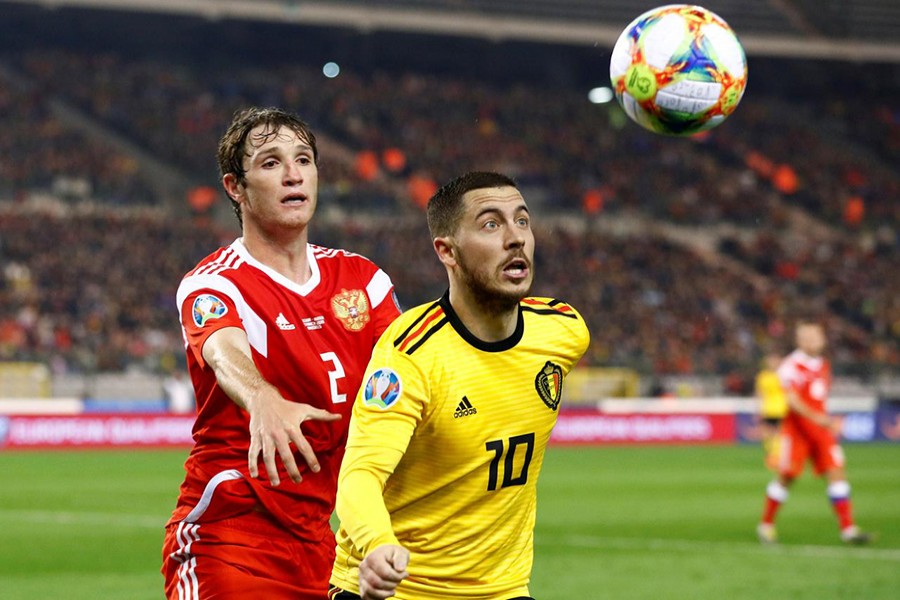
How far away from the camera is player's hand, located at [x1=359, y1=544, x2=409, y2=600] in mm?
3625

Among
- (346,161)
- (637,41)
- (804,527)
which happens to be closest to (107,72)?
(346,161)

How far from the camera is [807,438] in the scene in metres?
13.6

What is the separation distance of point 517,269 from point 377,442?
689mm

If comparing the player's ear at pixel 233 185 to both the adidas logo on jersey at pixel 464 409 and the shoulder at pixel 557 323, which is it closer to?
Result: the shoulder at pixel 557 323

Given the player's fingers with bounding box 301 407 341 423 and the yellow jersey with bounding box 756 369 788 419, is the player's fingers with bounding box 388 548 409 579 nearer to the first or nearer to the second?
the player's fingers with bounding box 301 407 341 423

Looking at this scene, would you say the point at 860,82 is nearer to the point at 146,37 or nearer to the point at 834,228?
the point at 834,228

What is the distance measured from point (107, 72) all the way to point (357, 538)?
39.1 metres

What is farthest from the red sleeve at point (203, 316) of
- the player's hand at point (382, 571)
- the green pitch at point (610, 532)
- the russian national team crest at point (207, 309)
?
the green pitch at point (610, 532)

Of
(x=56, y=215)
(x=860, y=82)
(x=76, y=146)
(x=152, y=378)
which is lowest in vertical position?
(x=152, y=378)

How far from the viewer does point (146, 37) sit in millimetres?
43375

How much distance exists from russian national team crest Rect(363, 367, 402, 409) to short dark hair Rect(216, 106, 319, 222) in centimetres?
111

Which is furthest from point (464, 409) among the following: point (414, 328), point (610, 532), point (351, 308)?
point (610, 532)

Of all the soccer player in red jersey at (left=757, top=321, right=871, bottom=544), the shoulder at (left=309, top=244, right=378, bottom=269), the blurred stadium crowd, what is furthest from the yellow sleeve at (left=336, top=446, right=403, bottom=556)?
the blurred stadium crowd

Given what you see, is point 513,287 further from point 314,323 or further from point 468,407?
point 314,323
